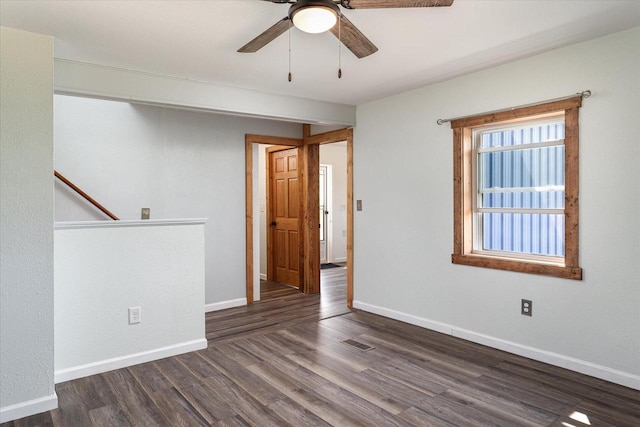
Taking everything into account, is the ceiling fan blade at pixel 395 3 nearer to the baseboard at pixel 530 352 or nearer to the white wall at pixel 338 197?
the baseboard at pixel 530 352

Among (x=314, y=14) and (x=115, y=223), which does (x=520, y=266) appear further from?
(x=115, y=223)

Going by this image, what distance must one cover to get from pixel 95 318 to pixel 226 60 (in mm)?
2159

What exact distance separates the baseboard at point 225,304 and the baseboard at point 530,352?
5.62ft

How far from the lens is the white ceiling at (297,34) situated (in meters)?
2.35

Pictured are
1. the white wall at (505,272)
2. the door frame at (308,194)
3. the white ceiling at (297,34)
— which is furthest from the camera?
the door frame at (308,194)

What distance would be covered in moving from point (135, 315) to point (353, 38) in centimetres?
257

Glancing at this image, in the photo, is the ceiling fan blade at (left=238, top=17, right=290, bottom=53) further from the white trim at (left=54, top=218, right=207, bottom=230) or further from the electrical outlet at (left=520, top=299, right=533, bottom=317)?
the electrical outlet at (left=520, top=299, right=533, bottom=317)

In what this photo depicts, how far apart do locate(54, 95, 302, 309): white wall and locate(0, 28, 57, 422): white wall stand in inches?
60.7

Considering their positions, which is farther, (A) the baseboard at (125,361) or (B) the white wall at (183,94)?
(B) the white wall at (183,94)

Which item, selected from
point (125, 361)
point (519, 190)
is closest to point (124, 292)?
point (125, 361)

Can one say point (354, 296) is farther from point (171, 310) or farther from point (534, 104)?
point (534, 104)

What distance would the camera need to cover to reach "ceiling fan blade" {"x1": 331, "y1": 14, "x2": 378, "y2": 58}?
2.10 metres

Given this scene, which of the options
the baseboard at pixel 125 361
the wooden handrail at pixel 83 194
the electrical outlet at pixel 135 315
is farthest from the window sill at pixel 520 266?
the wooden handrail at pixel 83 194

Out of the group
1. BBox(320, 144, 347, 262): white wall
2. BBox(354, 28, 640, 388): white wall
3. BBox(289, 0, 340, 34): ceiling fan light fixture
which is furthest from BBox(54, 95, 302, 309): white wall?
BBox(320, 144, 347, 262): white wall
